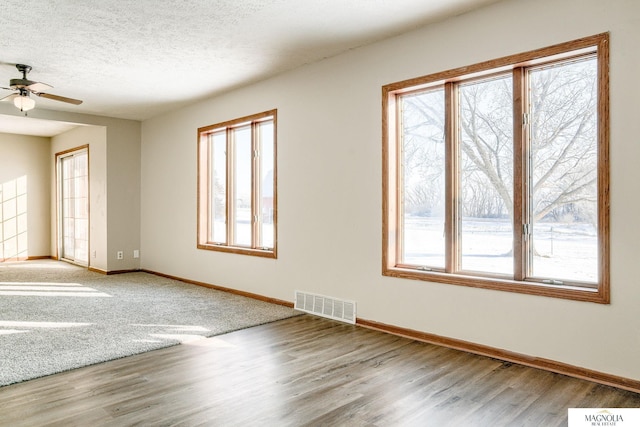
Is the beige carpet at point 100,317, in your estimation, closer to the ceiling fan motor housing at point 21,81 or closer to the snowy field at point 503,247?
the snowy field at point 503,247

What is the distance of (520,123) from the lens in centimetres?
333

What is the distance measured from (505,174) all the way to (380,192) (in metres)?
1.09

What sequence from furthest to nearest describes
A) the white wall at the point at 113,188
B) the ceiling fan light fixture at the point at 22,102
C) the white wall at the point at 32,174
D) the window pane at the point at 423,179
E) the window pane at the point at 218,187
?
the white wall at the point at 32,174 < the white wall at the point at 113,188 < the window pane at the point at 218,187 < the ceiling fan light fixture at the point at 22,102 < the window pane at the point at 423,179

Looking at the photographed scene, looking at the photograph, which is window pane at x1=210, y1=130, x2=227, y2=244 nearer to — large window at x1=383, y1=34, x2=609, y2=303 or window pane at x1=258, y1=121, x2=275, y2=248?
window pane at x1=258, y1=121, x2=275, y2=248

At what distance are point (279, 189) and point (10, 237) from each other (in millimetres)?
6854

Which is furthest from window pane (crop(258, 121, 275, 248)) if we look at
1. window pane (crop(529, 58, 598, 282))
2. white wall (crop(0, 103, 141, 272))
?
white wall (crop(0, 103, 141, 272))

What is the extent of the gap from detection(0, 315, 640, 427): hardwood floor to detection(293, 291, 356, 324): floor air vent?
Answer: 754mm

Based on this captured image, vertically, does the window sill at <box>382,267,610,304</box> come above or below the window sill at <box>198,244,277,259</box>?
below

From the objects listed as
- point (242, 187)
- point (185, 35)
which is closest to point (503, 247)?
point (185, 35)

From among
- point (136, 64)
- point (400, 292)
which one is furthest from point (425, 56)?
point (136, 64)

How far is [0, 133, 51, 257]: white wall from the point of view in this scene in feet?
29.0

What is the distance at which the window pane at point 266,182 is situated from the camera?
540 centimetres

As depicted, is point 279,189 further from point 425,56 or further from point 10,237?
point 10,237

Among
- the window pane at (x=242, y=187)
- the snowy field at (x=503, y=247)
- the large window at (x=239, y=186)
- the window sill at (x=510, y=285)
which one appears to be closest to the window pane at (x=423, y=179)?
the snowy field at (x=503, y=247)
